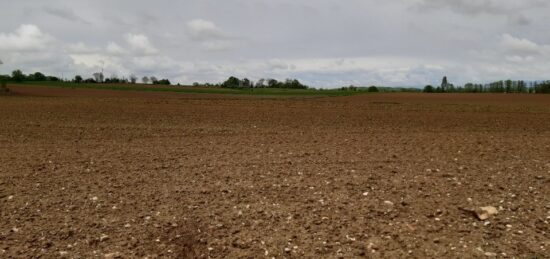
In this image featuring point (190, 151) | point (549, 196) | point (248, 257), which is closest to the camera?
point (248, 257)

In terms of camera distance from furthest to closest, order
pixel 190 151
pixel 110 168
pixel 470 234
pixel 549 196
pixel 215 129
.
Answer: pixel 215 129
pixel 190 151
pixel 110 168
pixel 549 196
pixel 470 234

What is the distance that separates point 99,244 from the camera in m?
5.79

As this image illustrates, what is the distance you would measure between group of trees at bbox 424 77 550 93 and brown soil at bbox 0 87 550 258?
79.1 m

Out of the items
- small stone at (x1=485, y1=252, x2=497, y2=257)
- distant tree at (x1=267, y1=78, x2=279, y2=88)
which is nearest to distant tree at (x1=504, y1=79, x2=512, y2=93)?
distant tree at (x1=267, y1=78, x2=279, y2=88)

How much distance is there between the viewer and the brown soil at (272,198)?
18.9 feet

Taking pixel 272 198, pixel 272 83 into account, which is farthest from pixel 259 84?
pixel 272 198

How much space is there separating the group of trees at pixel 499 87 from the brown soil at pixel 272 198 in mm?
79071

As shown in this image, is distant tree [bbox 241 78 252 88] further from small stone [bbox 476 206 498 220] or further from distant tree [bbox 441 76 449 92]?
small stone [bbox 476 206 498 220]

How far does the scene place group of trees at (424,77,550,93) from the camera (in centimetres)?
8262

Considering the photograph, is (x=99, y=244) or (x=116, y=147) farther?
(x=116, y=147)

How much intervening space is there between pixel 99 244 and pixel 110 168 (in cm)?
416

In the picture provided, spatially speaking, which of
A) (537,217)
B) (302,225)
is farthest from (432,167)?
(302,225)

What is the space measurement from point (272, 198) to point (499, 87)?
97.3 metres

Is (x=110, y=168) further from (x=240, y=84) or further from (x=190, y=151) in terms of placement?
(x=240, y=84)
